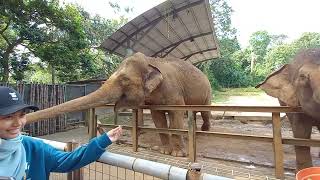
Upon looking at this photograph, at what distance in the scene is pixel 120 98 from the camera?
6.64 meters

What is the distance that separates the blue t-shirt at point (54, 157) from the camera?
232 centimetres

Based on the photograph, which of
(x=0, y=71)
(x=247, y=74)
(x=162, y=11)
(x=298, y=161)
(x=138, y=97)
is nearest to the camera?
(x=298, y=161)

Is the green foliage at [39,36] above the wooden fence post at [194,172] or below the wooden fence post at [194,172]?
above

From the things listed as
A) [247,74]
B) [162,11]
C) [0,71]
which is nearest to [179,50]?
→ [162,11]

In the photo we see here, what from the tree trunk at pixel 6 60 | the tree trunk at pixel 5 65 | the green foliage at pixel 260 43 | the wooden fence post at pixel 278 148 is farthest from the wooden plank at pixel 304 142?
the green foliage at pixel 260 43

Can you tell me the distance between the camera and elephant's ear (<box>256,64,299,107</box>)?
5211mm

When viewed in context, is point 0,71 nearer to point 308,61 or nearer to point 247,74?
point 308,61

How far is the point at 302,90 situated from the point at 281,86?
79 cm

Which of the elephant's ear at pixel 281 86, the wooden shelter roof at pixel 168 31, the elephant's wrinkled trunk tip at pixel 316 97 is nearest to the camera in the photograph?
the elephant's wrinkled trunk tip at pixel 316 97

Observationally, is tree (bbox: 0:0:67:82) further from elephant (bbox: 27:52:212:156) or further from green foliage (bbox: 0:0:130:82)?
elephant (bbox: 27:52:212:156)

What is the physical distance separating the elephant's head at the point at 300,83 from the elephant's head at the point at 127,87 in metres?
2.29

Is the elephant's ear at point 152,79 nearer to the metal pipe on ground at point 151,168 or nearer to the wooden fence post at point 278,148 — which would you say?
the wooden fence post at point 278,148

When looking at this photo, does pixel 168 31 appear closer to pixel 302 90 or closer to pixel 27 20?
pixel 27 20

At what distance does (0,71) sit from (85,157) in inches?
523
